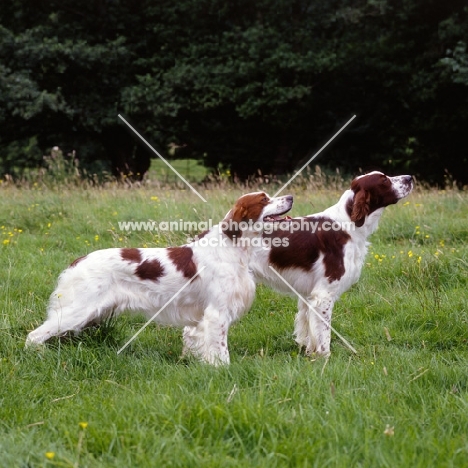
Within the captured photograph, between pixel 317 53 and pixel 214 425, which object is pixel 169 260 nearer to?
pixel 214 425

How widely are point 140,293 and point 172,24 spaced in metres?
15.8

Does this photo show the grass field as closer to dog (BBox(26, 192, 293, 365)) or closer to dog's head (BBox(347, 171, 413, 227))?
dog (BBox(26, 192, 293, 365))

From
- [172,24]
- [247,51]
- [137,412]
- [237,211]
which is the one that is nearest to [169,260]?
[237,211]

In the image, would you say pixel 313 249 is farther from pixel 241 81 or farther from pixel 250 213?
pixel 241 81

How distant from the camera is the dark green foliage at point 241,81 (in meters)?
17.8

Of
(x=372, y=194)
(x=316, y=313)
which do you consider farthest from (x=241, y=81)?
(x=316, y=313)

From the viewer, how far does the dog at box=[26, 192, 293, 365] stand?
480 cm

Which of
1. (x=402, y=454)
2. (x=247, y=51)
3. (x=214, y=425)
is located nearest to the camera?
(x=402, y=454)

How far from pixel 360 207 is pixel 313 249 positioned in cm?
52

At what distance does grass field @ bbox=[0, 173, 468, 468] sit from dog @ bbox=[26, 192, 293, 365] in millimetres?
175

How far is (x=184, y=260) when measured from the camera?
16.5 ft

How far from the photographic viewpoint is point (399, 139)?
1984 cm

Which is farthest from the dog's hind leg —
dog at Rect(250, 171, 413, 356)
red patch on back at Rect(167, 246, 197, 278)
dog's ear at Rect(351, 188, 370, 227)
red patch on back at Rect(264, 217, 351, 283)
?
red patch on back at Rect(167, 246, 197, 278)

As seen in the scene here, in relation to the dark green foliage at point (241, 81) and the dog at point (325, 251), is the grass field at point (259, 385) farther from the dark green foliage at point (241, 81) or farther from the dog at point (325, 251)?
the dark green foliage at point (241, 81)
